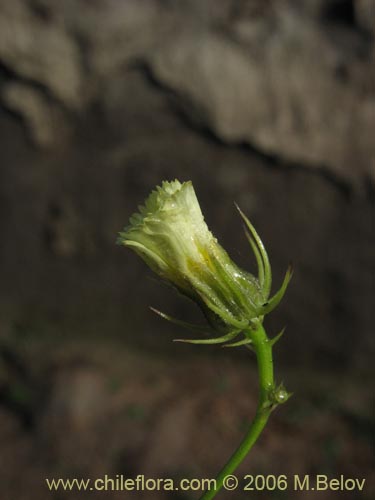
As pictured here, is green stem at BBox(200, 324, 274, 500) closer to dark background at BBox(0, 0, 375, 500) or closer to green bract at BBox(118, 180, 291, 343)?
green bract at BBox(118, 180, 291, 343)

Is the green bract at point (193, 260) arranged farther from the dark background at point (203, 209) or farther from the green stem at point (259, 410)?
the dark background at point (203, 209)

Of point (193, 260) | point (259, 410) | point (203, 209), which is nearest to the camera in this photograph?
point (259, 410)

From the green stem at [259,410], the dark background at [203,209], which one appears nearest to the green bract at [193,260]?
the green stem at [259,410]

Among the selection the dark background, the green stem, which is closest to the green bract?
the green stem

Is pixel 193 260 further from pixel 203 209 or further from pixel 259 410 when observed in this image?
pixel 203 209

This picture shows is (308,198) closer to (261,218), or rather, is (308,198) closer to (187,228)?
(261,218)

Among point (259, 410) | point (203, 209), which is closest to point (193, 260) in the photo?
point (259, 410)
